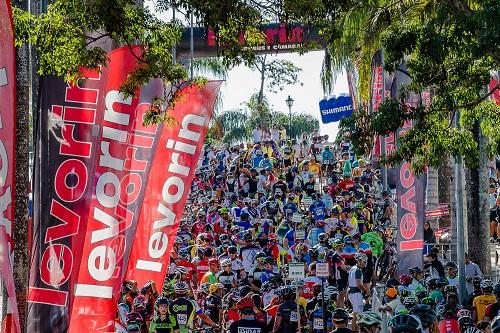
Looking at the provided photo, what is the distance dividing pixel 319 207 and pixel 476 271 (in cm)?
930

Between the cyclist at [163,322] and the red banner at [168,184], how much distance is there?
199cm

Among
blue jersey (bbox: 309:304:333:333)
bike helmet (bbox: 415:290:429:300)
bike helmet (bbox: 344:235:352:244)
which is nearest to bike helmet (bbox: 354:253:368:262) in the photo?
bike helmet (bbox: 344:235:352:244)

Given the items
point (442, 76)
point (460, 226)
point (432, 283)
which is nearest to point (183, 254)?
point (460, 226)

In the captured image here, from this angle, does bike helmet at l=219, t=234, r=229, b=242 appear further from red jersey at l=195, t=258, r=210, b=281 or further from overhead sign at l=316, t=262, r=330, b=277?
overhead sign at l=316, t=262, r=330, b=277

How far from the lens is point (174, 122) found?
59.0 ft

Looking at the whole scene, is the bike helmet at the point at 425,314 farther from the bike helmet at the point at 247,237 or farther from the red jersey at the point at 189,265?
the bike helmet at the point at 247,237

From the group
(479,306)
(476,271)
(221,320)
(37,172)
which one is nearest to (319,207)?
(476,271)

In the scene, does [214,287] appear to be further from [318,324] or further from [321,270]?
[318,324]

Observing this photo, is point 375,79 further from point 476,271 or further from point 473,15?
point 473,15

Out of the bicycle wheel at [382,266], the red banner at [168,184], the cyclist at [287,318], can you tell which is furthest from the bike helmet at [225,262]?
the cyclist at [287,318]

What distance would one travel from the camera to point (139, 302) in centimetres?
1836

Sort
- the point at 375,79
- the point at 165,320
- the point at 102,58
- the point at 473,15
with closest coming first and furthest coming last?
the point at 473,15 < the point at 102,58 < the point at 165,320 < the point at 375,79

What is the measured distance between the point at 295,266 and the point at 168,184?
273 cm

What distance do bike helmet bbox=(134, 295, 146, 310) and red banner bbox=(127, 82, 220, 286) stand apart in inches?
26.3
